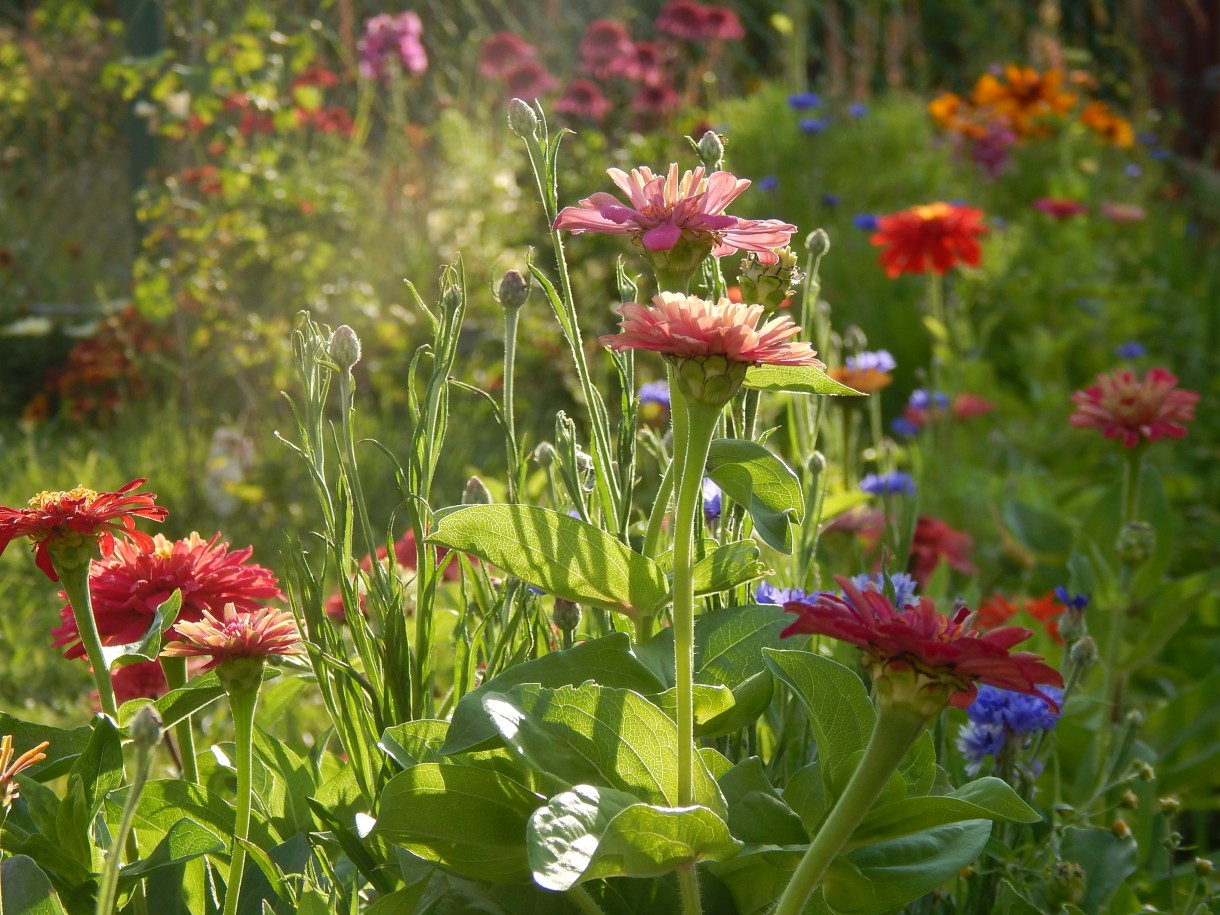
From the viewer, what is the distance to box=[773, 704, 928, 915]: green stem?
518mm

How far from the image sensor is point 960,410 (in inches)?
87.3

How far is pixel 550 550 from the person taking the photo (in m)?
0.63

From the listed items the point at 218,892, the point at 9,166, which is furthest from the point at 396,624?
the point at 9,166

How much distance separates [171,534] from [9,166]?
2.68 m

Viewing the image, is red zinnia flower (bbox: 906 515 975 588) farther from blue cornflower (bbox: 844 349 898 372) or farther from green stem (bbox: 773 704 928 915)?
green stem (bbox: 773 704 928 915)

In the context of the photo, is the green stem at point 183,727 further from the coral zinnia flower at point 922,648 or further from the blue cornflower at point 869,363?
the blue cornflower at point 869,363

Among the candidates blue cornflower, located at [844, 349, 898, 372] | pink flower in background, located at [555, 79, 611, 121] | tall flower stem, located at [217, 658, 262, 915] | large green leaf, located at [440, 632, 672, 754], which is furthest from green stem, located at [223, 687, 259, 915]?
pink flower in background, located at [555, 79, 611, 121]

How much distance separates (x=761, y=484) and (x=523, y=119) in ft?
0.78

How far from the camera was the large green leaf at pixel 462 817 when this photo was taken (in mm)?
568

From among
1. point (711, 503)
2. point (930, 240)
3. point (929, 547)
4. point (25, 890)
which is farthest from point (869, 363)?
point (25, 890)

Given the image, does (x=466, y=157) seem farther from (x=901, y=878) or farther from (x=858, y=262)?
(x=901, y=878)

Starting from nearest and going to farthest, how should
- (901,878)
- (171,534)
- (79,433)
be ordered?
(901,878)
(171,534)
(79,433)

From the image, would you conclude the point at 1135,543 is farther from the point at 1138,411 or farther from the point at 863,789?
the point at 863,789

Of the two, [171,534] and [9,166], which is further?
[9,166]
